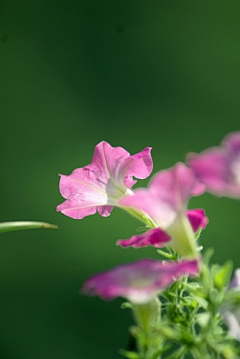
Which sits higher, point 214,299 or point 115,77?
point 115,77

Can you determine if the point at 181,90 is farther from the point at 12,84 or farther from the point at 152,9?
the point at 12,84

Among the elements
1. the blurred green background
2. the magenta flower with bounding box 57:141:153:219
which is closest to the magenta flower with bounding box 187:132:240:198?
the magenta flower with bounding box 57:141:153:219

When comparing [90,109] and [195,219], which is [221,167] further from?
[90,109]

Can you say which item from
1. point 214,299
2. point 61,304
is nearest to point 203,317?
point 214,299

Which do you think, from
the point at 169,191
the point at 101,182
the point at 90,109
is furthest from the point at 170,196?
the point at 90,109

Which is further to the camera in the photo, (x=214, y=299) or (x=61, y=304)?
(x=61, y=304)

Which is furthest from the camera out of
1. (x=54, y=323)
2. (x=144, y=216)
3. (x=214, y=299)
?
(x=54, y=323)
